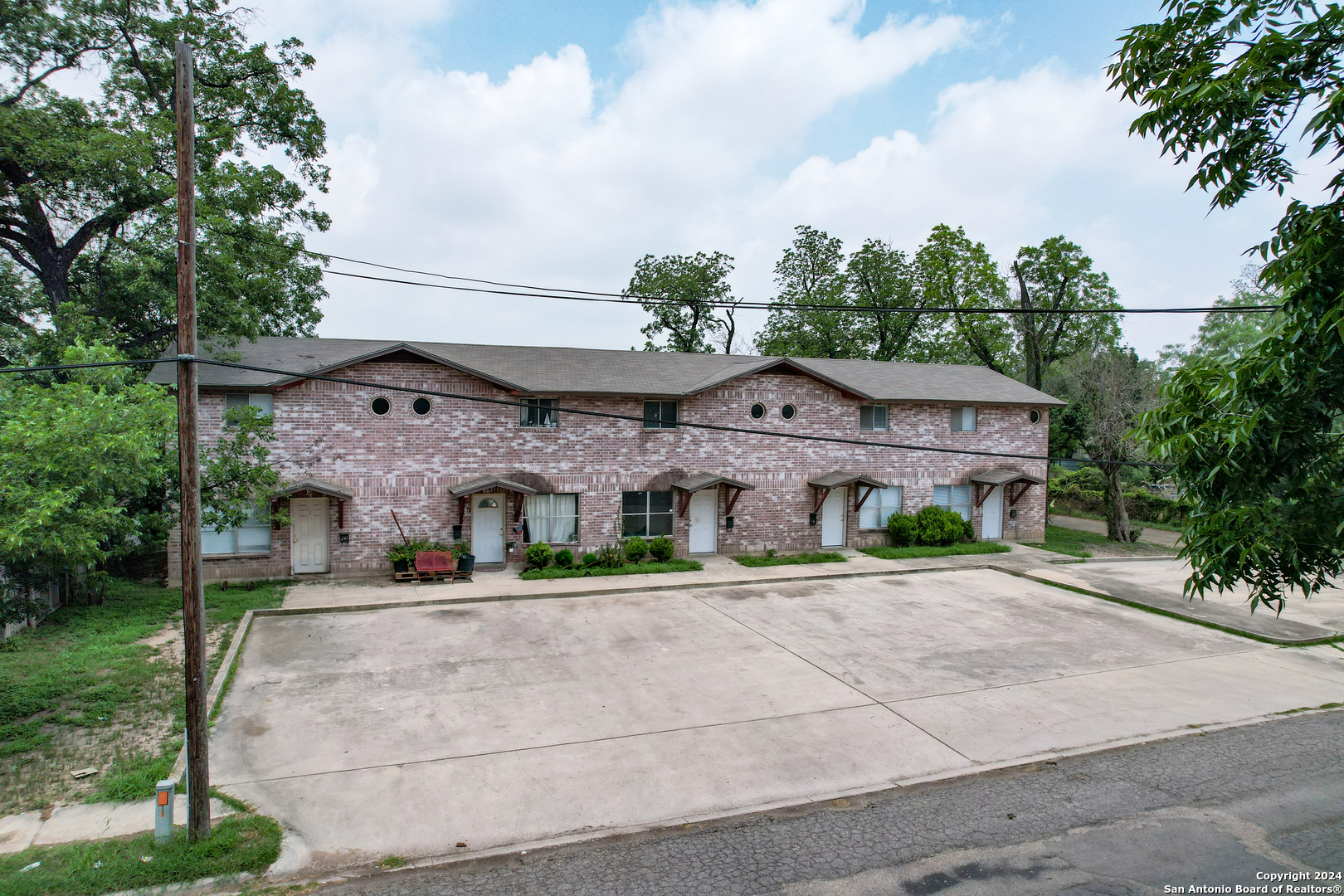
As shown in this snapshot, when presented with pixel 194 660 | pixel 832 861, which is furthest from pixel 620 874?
pixel 194 660

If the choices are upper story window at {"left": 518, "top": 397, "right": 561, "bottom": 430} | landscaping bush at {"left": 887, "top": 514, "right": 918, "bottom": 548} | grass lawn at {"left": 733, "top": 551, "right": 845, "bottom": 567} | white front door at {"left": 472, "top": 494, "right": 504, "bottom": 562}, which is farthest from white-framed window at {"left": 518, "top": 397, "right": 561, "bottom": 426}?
landscaping bush at {"left": 887, "top": 514, "right": 918, "bottom": 548}

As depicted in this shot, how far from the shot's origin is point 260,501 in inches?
624

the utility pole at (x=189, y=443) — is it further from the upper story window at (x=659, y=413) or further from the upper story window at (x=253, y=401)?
the upper story window at (x=659, y=413)

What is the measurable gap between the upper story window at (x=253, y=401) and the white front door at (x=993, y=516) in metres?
22.6

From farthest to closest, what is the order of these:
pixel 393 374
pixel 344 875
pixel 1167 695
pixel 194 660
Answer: pixel 393 374 < pixel 1167 695 < pixel 194 660 < pixel 344 875

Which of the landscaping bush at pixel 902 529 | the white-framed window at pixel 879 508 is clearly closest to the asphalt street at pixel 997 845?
the landscaping bush at pixel 902 529

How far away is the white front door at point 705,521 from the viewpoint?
70.7 feet

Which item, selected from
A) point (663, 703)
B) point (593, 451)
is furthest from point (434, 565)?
point (663, 703)

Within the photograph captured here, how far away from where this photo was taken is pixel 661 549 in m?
20.5

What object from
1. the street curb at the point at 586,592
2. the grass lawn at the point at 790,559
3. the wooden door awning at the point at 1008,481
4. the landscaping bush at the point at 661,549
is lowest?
the street curb at the point at 586,592

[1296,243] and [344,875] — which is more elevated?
[1296,243]

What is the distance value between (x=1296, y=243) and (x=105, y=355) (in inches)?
663

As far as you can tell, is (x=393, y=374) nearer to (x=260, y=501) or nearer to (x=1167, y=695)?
(x=260, y=501)

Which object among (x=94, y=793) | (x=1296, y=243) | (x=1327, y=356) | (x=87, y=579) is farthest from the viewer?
(x=87, y=579)
